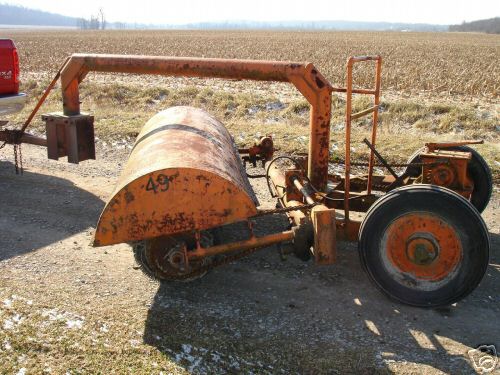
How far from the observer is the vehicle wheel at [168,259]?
4.31 meters

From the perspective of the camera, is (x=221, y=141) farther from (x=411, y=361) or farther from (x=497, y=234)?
(x=497, y=234)

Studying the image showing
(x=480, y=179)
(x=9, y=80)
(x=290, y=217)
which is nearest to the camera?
(x=290, y=217)

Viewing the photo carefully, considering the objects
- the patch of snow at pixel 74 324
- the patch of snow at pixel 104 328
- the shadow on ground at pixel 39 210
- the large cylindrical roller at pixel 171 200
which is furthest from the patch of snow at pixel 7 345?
the shadow on ground at pixel 39 210

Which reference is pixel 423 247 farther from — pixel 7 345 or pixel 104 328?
pixel 7 345

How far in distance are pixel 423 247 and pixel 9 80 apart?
6428 millimetres

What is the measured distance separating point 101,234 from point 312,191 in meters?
2.10

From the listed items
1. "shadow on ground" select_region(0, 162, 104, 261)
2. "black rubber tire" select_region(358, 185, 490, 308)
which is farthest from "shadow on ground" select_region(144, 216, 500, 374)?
"shadow on ground" select_region(0, 162, 104, 261)

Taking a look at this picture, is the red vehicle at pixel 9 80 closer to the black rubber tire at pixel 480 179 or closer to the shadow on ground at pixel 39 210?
the shadow on ground at pixel 39 210

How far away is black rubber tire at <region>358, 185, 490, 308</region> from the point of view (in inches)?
165

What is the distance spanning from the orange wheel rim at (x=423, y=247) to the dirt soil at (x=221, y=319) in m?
0.35

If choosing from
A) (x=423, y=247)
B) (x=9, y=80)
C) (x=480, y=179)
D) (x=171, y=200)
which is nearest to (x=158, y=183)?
(x=171, y=200)

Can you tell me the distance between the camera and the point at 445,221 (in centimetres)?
A: 425

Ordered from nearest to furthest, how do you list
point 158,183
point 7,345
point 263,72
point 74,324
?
point 7,345, point 158,183, point 74,324, point 263,72

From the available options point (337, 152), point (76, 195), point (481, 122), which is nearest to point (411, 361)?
point (76, 195)
